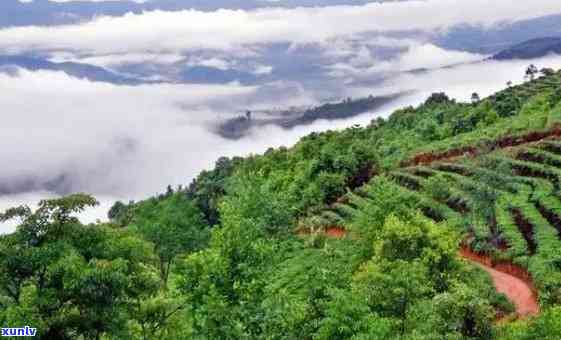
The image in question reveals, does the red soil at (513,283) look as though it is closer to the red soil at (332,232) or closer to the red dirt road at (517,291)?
the red dirt road at (517,291)

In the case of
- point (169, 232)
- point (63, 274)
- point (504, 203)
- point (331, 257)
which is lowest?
point (169, 232)

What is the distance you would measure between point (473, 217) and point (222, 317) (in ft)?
110

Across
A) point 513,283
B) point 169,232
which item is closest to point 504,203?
point 513,283

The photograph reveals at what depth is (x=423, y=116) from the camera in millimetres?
154875

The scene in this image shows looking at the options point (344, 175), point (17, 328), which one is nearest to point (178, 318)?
point (17, 328)

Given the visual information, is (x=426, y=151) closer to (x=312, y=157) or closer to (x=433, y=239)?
(x=312, y=157)

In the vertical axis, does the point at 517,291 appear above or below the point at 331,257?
below

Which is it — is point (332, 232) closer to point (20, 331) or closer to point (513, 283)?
point (513, 283)

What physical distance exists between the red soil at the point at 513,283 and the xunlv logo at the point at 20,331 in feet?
101

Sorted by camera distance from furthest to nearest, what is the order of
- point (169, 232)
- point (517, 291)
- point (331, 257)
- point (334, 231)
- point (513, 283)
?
1. point (169, 232)
2. point (334, 231)
3. point (513, 283)
4. point (517, 291)
5. point (331, 257)

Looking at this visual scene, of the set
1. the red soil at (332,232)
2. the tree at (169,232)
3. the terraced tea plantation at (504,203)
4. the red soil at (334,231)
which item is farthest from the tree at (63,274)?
the tree at (169,232)

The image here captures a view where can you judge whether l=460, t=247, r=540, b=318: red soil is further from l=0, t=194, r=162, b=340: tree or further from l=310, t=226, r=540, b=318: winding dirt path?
l=0, t=194, r=162, b=340: tree

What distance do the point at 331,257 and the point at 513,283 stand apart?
15915 mm

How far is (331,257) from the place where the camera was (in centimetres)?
4597
